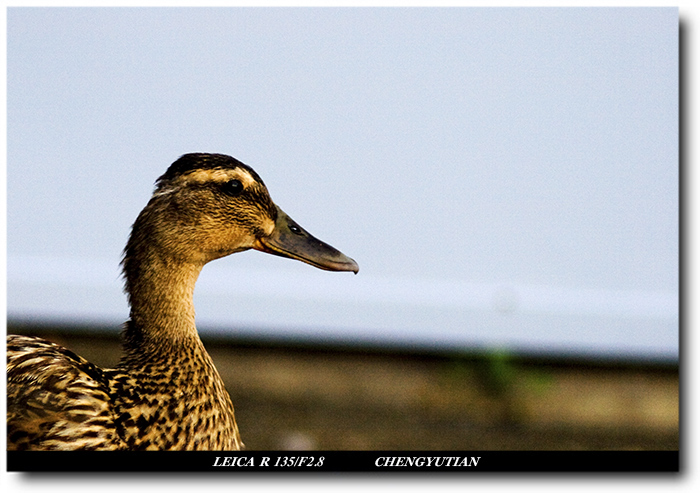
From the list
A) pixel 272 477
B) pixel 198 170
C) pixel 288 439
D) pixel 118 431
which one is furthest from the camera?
pixel 288 439

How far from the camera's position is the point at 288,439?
3.55m

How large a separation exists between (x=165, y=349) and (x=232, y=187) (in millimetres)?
432

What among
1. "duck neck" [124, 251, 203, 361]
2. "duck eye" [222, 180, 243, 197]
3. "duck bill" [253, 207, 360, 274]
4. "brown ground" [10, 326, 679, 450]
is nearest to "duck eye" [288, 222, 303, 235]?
"duck bill" [253, 207, 360, 274]

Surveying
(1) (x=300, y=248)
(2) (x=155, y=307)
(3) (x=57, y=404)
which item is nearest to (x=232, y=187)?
(1) (x=300, y=248)

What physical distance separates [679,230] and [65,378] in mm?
2091

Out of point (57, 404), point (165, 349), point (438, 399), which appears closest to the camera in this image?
point (57, 404)

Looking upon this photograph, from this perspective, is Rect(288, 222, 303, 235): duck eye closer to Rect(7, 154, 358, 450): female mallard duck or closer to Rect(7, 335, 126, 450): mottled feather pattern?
Rect(7, 154, 358, 450): female mallard duck

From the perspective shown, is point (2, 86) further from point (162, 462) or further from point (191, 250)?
point (162, 462)

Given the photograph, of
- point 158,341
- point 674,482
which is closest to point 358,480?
point 158,341

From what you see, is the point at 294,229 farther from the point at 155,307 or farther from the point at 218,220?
the point at 155,307

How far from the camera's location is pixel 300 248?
1.96 m

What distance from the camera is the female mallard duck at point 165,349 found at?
5.62ft

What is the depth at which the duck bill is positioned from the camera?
1949mm


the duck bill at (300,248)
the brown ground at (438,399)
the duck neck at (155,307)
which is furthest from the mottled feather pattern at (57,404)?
the brown ground at (438,399)
